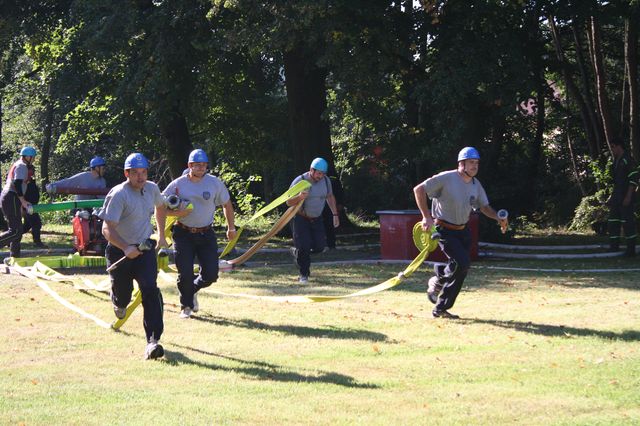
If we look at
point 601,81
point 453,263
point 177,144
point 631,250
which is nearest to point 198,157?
point 453,263

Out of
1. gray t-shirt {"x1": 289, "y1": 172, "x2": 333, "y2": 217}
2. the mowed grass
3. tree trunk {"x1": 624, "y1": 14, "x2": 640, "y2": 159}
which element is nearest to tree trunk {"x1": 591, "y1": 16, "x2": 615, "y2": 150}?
tree trunk {"x1": 624, "y1": 14, "x2": 640, "y2": 159}

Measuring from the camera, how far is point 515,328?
11.0 m

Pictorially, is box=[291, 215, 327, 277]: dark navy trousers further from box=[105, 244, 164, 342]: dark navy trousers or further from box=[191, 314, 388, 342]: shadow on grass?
box=[105, 244, 164, 342]: dark navy trousers

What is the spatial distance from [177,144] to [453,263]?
17.3 metres

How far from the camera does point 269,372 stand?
350 inches

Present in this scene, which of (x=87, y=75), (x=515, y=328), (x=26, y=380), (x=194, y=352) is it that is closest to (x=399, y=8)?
(x=87, y=75)

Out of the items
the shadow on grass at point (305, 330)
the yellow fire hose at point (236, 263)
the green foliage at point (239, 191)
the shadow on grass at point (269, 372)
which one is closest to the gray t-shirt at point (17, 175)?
the yellow fire hose at point (236, 263)

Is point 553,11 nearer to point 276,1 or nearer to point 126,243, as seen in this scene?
point 276,1

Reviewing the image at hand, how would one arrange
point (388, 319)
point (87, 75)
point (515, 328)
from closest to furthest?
point (515, 328)
point (388, 319)
point (87, 75)

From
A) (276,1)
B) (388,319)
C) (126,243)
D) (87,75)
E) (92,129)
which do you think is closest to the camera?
(126,243)

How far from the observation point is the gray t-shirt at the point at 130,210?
969 cm

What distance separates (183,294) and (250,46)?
30.3 ft

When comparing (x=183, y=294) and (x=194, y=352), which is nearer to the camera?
(x=194, y=352)

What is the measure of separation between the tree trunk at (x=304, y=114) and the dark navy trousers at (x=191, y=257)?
1354cm
